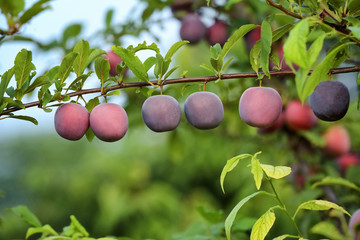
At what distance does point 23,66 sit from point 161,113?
210 millimetres

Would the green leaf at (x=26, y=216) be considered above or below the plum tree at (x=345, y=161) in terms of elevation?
above

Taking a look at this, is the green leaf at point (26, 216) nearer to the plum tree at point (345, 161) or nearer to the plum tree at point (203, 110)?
the plum tree at point (203, 110)

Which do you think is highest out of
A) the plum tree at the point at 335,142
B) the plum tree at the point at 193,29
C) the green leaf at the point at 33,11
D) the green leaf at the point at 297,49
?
the plum tree at the point at 193,29

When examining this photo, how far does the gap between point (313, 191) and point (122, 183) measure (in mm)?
2122

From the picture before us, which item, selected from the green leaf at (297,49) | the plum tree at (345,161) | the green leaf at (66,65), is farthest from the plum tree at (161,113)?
the plum tree at (345,161)

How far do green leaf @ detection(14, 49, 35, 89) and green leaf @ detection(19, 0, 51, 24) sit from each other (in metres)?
0.14

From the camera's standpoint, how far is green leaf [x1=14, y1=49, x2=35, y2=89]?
633 millimetres

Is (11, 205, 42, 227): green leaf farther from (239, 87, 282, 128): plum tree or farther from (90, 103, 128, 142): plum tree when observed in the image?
(239, 87, 282, 128): plum tree

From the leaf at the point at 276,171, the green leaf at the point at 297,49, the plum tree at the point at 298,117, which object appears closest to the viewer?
the green leaf at the point at 297,49

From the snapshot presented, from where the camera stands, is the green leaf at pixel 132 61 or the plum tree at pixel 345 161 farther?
the plum tree at pixel 345 161

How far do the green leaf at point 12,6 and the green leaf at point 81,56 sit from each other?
0.17 metres

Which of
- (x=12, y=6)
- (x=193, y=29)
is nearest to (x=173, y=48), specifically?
(x=12, y=6)

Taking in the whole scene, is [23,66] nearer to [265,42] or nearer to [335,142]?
[265,42]

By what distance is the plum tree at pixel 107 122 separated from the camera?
25.5 inches
